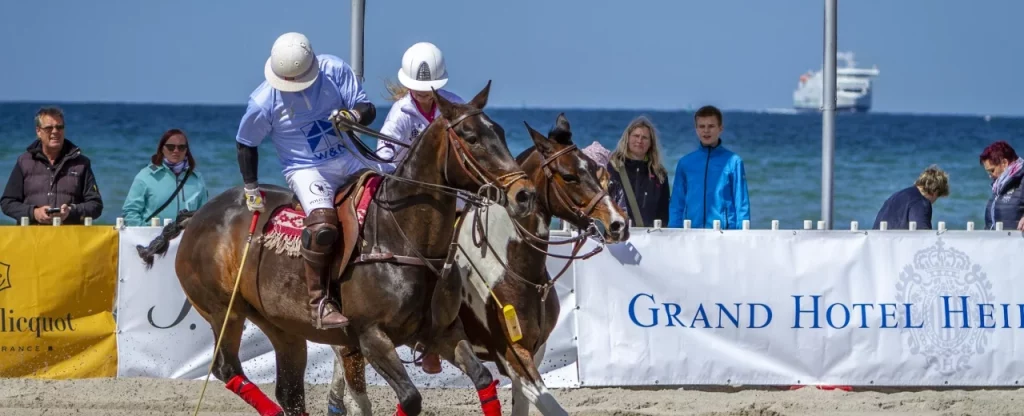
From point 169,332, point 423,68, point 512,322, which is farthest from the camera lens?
point 169,332

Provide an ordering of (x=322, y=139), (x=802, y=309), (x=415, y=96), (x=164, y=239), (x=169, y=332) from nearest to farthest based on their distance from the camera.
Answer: (x=322, y=139) → (x=415, y=96) → (x=164, y=239) → (x=802, y=309) → (x=169, y=332)

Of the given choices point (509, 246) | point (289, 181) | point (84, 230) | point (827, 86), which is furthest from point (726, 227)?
point (84, 230)

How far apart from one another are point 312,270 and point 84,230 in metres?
3.02

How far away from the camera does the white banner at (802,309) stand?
9.57 m

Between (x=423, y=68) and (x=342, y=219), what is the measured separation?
3.70ft

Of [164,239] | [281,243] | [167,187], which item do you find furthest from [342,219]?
[167,187]

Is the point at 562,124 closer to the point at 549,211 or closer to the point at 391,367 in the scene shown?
the point at 549,211

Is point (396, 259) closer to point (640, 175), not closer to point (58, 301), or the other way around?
point (640, 175)

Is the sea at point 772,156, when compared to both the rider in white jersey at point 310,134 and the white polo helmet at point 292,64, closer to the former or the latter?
the rider in white jersey at point 310,134

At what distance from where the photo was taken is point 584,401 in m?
9.44

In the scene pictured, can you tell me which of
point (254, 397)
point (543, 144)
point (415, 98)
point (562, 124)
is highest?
point (415, 98)

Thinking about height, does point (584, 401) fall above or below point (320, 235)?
below

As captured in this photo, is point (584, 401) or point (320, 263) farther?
point (584, 401)

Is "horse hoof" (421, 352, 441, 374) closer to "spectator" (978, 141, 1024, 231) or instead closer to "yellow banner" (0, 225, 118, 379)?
"yellow banner" (0, 225, 118, 379)
